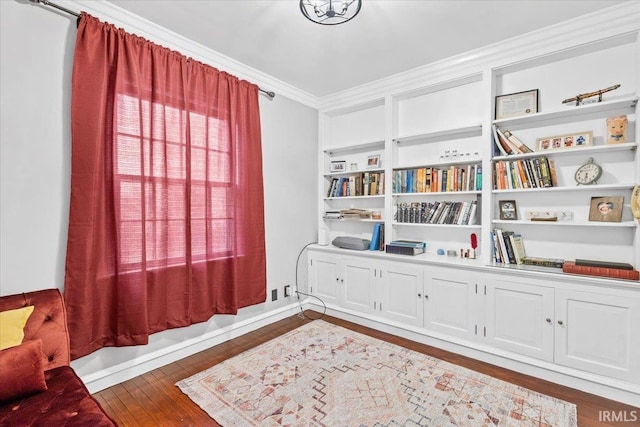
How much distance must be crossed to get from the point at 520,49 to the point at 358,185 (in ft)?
6.13

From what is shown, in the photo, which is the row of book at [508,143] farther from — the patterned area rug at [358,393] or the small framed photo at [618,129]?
the patterned area rug at [358,393]

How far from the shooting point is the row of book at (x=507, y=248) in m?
2.47

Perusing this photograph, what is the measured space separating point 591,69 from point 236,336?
145 inches

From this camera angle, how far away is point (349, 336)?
2.87 metres

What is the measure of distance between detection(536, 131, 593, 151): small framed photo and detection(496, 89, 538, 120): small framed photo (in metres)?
0.26

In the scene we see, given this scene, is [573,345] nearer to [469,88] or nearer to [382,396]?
[382,396]

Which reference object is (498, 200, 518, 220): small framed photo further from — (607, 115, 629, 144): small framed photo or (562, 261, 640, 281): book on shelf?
(607, 115, 629, 144): small framed photo

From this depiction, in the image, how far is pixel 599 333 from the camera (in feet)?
6.55

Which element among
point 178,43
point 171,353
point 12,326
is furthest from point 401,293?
point 178,43

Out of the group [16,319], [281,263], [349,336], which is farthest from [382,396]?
[16,319]

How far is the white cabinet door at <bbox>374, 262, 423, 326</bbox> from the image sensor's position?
278cm

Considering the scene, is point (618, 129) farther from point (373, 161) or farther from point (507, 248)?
point (373, 161)

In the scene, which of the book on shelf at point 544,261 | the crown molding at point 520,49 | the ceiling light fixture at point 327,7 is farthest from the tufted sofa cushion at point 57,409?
the crown molding at point 520,49

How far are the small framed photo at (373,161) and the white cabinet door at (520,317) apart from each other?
165 centimetres
